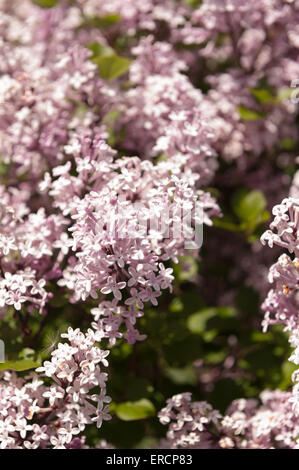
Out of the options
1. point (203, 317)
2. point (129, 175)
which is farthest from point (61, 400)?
point (203, 317)

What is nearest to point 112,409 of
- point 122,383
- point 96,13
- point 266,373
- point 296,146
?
point 122,383

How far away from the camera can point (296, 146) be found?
2986 mm

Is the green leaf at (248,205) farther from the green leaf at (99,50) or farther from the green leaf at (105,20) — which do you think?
the green leaf at (105,20)

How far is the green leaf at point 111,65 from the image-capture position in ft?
8.08

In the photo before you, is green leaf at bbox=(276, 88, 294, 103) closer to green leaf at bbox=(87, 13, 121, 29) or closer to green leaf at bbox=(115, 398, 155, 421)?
green leaf at bbox=(87, 13, 121, 29)

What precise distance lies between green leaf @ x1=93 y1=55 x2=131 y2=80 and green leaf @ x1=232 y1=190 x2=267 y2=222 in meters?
0.75

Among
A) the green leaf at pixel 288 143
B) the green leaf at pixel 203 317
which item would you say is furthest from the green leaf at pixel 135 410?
the green leaf at pixel 288 143

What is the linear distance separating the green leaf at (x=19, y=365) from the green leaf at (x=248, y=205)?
1171mm

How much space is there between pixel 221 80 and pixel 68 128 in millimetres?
766

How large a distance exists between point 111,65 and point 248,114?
62 cm

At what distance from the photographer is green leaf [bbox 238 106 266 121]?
2578 mm

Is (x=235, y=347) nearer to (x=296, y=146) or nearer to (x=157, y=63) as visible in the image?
(x=296, y=146)

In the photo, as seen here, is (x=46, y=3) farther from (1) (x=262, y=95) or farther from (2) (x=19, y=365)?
(2) (x=19, y=365)

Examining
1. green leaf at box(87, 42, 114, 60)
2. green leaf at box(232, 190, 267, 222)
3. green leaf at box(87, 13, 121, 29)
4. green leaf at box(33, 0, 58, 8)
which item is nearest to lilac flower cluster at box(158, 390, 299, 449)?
green leaf at box(232, 190, 267, 222)
